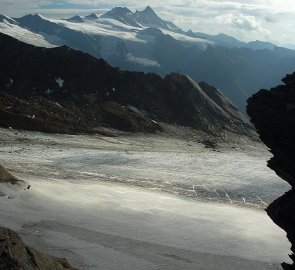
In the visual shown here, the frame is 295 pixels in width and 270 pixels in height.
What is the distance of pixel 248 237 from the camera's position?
32.0 m

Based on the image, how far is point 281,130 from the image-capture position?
19484 mm

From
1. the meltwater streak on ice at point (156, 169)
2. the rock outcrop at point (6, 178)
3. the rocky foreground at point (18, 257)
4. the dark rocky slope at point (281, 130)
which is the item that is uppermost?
the dark rocky slope at point (281, 130)

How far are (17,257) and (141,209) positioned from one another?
20.3 meters

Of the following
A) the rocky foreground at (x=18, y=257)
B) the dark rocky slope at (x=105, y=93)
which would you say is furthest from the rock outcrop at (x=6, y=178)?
the dark rocky slope at (x=105, y=93)

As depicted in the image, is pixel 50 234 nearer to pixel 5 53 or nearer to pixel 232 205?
pixel 232 205

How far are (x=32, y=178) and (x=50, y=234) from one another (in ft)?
55.1

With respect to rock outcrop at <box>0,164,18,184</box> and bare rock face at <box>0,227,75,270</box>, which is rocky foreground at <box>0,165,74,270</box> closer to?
bare rock face at <box>0,227,75,270</box>

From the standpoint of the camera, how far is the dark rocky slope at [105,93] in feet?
337

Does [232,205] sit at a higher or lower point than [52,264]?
lower

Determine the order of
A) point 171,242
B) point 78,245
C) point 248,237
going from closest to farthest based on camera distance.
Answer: point 78,245, point 171,242, point 248,237

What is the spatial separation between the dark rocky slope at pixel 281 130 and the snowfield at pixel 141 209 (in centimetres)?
748

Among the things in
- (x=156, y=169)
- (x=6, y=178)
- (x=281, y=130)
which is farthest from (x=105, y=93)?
(x=281, y=130)

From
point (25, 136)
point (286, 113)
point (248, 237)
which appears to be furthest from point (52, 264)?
point (25, 136)

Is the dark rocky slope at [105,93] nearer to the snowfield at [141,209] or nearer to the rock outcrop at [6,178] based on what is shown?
the snowfield at [141,209]
